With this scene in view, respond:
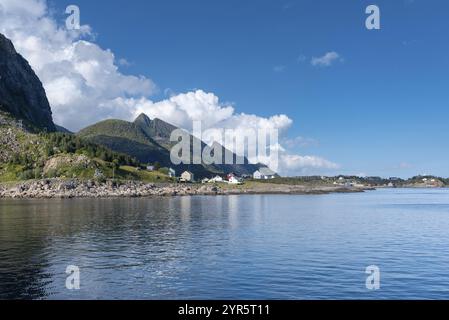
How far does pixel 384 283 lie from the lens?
45.8 meters

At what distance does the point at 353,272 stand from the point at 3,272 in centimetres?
3888

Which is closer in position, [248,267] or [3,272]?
[3,272]

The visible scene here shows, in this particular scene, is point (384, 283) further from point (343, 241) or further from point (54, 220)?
point (54, 220)

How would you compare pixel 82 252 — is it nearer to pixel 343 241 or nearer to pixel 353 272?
pixel 353 272

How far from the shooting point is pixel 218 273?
49.6 m

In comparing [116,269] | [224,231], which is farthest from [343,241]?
[116,269]

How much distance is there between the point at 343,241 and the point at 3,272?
172ft

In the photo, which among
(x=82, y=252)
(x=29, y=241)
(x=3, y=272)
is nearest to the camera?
(x=3, y=272)

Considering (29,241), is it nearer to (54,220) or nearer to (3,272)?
(3,272)
